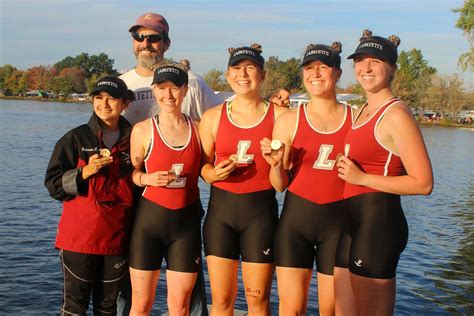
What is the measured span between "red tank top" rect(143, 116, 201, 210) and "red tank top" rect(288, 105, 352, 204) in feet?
3.20

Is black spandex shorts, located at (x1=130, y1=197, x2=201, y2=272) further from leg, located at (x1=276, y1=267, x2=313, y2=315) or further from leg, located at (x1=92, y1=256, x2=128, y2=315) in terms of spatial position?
leg, located at (x1=276, y1=267, x2=313, y2=315)

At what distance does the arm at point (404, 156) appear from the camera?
165 inches

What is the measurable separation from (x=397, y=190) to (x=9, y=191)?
673 inches

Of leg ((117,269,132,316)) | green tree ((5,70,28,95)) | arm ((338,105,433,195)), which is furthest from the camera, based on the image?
green tree ((5,70,28,95))

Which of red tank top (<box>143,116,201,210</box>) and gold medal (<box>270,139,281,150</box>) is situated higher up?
gold medal (<box>270,139,281,150</box>)

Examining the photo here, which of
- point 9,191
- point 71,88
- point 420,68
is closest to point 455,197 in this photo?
point 9,191

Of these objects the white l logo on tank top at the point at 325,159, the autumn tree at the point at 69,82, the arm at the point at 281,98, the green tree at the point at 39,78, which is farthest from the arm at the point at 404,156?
the green tree at the point at 39,78

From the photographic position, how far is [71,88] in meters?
139

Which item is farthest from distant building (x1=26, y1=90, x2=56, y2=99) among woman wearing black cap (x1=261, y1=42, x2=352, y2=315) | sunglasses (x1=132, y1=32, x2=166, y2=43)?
woman wearing black cap (x1=261, y1=42, x2=352, y2=315)

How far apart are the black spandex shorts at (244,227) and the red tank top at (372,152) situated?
1.06 meters

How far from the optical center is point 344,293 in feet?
15.8

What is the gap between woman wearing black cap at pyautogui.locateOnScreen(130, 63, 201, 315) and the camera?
523cm

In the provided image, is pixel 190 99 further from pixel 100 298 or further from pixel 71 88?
pixel 71 88

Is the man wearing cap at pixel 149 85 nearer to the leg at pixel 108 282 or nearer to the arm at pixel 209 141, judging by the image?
the leg at pixel 108 282
